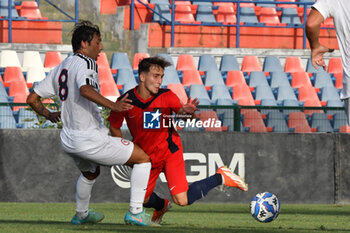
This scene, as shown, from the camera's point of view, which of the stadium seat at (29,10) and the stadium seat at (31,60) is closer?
the stadium seat at (31,60)

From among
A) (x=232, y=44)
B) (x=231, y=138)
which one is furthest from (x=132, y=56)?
(x=231, y=138)

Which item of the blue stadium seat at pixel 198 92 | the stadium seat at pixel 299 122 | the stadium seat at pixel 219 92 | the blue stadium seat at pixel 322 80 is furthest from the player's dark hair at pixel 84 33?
the blue stadium seat at pixel 322 80

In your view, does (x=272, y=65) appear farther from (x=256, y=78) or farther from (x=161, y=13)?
(x=161, y=13)

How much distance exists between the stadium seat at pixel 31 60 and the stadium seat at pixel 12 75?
559mm

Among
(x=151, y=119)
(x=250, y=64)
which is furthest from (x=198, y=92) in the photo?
(x=151, y=119)

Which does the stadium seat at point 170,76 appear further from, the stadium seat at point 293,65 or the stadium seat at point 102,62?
the stadium seat at point 293,65

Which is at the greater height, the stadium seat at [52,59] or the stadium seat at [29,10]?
the stadium seat at [29,10]

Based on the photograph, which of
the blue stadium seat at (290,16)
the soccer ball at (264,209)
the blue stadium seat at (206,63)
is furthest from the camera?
the blue stadium seat at (290,16)

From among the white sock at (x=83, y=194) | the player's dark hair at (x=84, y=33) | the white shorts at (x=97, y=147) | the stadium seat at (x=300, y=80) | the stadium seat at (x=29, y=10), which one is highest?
the stadium seat at (x=29, y=10)

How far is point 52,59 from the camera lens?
1617 cm

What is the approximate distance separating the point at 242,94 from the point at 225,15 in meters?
3.70

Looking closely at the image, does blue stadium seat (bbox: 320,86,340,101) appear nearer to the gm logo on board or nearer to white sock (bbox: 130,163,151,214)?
the gm logo on board


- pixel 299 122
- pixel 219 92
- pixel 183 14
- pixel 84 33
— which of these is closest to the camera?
pixel 84 33

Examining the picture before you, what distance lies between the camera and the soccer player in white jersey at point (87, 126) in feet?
22.0
